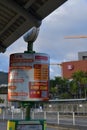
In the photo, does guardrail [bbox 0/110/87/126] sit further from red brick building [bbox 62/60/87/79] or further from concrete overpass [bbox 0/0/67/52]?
red brick building [bbox 62/60/87/79]

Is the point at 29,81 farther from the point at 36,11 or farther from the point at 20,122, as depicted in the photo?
the point at 36,11

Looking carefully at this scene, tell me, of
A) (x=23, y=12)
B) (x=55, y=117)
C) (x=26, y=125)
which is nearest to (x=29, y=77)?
(x=26, y=125)

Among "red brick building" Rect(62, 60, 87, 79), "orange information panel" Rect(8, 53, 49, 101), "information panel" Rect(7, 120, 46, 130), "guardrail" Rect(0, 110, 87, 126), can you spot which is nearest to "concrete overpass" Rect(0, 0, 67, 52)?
"orange information panel" Rect(8, 53, 49, 101)

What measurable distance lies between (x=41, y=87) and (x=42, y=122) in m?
0.82

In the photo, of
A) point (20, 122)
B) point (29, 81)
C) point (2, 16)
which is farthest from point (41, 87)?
point (2, 16)

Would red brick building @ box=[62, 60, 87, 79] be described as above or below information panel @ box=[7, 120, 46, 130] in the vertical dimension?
above

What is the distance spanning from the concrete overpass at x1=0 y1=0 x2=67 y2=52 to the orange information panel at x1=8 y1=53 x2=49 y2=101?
2.23 feet

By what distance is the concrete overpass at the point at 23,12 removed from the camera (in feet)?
25.5

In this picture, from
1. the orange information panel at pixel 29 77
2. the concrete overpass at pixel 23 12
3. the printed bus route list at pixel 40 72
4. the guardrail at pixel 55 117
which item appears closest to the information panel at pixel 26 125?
the orange information panel at pixel 29 77

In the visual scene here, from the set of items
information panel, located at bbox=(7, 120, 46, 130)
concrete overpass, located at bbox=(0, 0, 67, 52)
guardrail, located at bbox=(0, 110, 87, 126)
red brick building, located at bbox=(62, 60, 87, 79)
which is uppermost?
red brick building, located at bbox=(62, 60, 87, 79)

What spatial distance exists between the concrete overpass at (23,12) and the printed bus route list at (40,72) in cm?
88

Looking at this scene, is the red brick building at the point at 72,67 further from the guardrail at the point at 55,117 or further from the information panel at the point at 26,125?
the information panel at the point at 26,125

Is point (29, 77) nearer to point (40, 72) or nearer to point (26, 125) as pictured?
point (40, 72)

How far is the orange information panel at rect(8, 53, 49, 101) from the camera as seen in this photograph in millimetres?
9281
